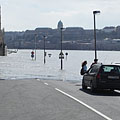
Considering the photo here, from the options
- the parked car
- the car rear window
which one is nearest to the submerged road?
the parked car

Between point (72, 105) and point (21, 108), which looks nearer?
point (21, 108)

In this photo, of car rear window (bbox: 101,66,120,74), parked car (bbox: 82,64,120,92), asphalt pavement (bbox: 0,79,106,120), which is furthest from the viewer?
car rear window (bbox: 101,66,120,74)

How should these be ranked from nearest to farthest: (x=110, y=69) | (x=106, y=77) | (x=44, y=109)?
(x=44, y=109) < (x=106, y=77) < (x=110, y=69)

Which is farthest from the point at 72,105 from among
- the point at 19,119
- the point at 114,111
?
the point at 19,119

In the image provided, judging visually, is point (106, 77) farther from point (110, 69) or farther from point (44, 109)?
point (44, 109)

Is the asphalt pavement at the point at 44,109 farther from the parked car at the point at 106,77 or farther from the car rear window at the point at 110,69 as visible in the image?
the car rear window at the point at 110,69

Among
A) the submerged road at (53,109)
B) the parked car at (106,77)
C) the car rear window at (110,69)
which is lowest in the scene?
→ the submerged road at (53,109)

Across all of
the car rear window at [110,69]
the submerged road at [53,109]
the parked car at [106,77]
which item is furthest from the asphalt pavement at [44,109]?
the car rear window at [110,69]

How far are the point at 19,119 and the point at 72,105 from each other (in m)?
4.16

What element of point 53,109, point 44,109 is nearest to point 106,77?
point 53,109

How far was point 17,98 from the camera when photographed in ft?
62.3

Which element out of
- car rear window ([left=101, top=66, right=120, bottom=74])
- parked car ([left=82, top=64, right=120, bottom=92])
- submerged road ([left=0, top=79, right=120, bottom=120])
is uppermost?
car rear window ([left=101, top=66, right=120, bottom=74])

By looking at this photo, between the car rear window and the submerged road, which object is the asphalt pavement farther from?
the car rear window

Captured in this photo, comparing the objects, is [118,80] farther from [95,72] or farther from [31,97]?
[31,97]
